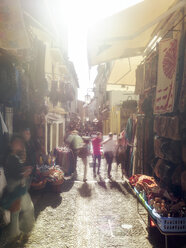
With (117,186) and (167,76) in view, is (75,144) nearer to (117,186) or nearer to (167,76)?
(117,186)

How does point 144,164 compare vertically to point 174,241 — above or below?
above

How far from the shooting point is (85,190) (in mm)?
7625

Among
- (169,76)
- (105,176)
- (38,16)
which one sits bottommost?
(105,176)

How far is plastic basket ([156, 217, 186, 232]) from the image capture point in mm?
3643

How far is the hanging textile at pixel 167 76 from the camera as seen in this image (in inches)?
166

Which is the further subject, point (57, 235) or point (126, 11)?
point (57, 235)

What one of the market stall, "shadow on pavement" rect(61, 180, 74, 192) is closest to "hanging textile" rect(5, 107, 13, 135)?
"shadow on pavement" rect(61, 180, 74, 192)

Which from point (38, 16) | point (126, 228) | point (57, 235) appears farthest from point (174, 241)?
point (38, 16)

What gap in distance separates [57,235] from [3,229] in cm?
107

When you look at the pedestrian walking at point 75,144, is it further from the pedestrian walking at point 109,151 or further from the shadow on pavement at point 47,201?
the shadow on pavement at point 47,201

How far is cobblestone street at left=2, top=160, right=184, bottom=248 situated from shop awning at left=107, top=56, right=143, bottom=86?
3674 millimetres

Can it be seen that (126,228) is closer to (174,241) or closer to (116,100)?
(174,241)

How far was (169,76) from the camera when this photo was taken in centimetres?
441

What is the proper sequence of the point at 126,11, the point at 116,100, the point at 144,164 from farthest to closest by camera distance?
the point at 116,100 → the point at 144,164 → the point at 126,11
